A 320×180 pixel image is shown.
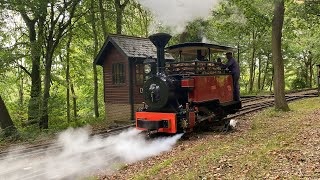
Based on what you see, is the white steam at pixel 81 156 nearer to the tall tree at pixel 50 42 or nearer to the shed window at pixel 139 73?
the tall tree at pixel 50 42

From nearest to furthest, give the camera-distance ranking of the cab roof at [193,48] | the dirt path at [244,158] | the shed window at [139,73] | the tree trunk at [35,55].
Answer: the dirt path at [244,158] → the cab roof at [193,48] → the tree trunk at [35,55] → the shed window at [139,73]

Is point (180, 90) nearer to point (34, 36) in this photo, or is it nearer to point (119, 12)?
point (119, 12)

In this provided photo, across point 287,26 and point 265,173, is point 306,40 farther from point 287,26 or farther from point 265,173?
point 265,173

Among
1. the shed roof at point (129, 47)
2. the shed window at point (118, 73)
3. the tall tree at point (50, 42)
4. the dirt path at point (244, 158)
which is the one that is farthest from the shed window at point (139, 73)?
the dirt path at point (244, 158)

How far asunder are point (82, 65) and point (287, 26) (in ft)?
46.2

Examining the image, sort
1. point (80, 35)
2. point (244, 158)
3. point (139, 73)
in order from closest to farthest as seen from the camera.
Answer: point (244, 158), point (139, 73), point (80, 35)

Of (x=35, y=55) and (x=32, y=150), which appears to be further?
(x=35, y=55)

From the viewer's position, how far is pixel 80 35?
725 inches

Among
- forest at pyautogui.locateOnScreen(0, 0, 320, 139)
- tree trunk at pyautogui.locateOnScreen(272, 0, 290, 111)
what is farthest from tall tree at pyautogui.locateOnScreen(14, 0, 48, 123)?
tree trunk at pyautogui.locateOnScreen(272, 0, 290, 111)

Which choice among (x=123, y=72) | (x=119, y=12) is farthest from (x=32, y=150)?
(x=119, y=12)

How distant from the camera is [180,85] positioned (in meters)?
8.76

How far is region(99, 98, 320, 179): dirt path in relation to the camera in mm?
4645

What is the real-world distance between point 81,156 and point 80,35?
40.3 feet

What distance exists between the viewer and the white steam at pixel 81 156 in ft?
21.0
